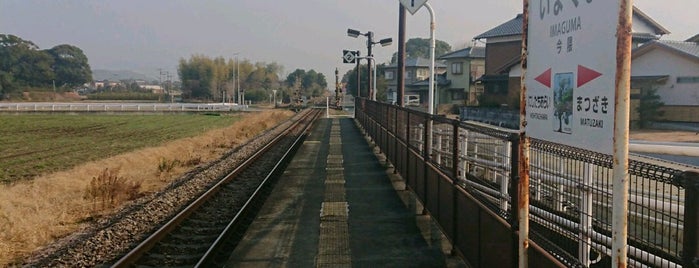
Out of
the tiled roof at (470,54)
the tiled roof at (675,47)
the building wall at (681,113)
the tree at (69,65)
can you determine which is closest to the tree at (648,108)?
the building wall at (681,113)

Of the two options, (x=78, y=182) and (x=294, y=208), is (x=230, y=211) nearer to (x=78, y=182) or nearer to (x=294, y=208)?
(x=294, y=208)

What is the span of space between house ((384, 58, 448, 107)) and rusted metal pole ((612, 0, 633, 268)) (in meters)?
53.6

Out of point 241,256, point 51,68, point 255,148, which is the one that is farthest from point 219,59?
point 241,256

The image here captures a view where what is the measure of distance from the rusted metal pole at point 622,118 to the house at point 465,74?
50136 millimetres

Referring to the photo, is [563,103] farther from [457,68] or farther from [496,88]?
[457,68]

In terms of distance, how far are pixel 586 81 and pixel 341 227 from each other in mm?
5657

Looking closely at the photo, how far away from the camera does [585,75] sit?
2.72m

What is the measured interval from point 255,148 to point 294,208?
11587mm

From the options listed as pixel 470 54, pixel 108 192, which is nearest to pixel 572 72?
Result: pixel 108 192

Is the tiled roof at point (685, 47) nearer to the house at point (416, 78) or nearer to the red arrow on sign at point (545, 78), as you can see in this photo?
the house at point (416, 78)

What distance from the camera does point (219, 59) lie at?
105 m

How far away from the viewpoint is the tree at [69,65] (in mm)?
109562

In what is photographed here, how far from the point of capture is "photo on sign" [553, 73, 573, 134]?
9.42 feet

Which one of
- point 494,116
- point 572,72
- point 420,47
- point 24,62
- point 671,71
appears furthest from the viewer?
point 420,47
